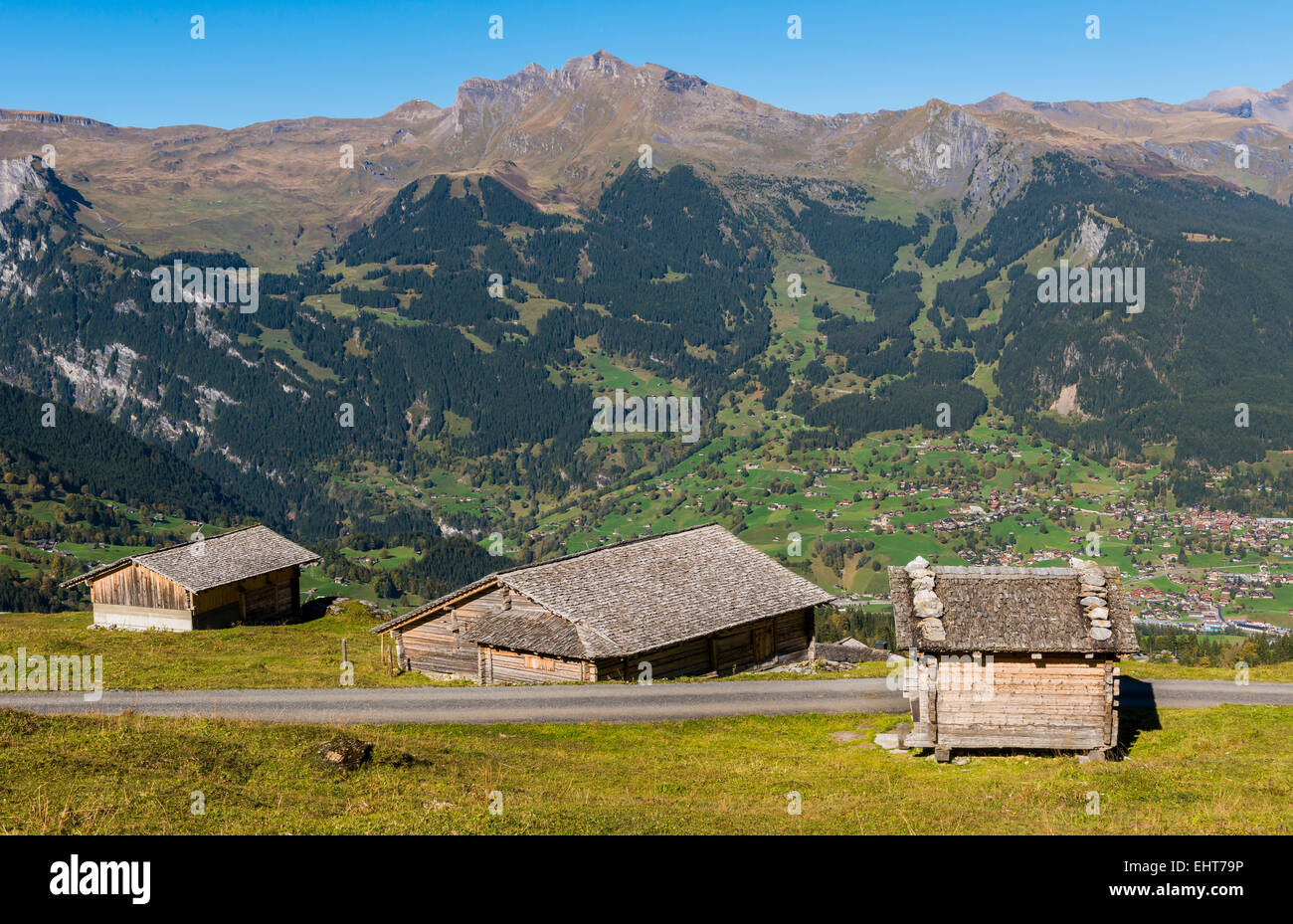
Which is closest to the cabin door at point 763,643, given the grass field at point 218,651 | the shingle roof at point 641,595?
the shingle roof at point 641,595

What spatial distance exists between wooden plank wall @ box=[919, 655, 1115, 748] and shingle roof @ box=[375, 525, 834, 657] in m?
19.4

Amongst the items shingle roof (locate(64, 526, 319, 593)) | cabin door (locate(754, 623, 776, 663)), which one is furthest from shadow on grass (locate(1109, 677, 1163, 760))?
shingle roof (locate(64, 526, 319, 593))

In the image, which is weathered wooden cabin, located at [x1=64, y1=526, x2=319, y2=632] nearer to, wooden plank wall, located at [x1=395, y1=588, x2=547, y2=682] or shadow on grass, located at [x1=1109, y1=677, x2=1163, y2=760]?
wooden plank wall, located at [x1=395, y1=588, x2=547, y2=682]

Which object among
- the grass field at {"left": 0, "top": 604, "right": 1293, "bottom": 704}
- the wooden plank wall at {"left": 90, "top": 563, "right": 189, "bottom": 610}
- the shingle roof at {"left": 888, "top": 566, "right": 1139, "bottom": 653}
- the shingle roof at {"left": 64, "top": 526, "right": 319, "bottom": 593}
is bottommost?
the grass field at {"left": 0, "top": 604, "right": 1293, "bottom": 704}

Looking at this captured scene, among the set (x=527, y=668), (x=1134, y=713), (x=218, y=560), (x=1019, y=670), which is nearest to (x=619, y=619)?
(x=527, y=668)

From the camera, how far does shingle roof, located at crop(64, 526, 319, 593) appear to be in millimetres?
76625

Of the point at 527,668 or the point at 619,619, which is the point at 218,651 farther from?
the point at 619,619

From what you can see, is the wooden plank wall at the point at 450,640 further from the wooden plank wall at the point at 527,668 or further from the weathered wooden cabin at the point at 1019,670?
the weathered wooden cabin at the point at 1019,670

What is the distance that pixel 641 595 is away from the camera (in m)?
58.6

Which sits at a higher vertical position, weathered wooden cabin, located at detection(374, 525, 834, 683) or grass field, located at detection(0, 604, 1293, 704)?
weathered wooden cabin, located at detection(374, 525, 834, 683)

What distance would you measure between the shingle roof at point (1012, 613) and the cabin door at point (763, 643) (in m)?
21.3
